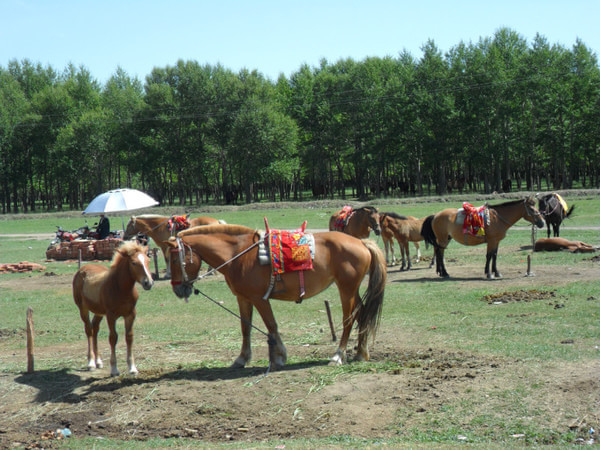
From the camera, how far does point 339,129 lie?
76.1 meters

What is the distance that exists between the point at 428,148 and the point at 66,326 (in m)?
59.8

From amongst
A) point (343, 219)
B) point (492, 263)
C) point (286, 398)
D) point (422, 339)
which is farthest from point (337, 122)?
point (286, 398)

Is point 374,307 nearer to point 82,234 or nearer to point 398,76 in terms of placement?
point 82,234

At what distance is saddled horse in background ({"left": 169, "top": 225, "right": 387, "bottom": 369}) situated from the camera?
9.64 metres

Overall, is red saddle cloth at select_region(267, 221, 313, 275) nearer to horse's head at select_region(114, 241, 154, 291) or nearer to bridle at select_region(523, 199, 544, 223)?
horse's head at select_region(114, 241, 154, 291)

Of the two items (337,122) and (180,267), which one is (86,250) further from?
(337,122)

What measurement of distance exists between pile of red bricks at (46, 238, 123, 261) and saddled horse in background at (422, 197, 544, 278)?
13117 millimetres

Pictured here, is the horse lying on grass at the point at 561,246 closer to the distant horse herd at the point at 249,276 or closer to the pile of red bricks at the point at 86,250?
the distant horse herd at the point at 249,276

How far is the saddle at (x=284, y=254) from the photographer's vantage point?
9.77 meters

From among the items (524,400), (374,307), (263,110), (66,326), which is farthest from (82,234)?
(263,110)

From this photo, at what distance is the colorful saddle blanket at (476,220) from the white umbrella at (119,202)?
1056 centimetres

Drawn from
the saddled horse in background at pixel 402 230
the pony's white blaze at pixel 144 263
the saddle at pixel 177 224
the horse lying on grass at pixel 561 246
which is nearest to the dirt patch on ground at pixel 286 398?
the pony's white blaze at pixel 144 263

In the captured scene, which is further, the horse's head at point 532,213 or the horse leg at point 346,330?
the horse's head at point 532,213

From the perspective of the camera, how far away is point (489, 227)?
18812 millimetres
